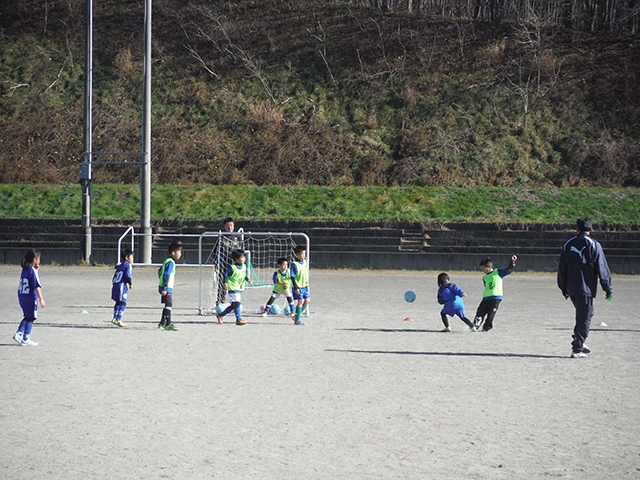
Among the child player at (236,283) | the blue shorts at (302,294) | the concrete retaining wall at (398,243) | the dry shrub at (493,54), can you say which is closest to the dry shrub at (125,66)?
the concrete retaining wall at (398,243)

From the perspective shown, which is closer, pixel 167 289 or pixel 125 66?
pixel 167 289

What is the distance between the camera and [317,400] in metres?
8.45

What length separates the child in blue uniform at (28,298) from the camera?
38.9 ft

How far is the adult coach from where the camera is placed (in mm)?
11344

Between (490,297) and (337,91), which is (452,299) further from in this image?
(337,91)

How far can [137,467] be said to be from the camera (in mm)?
6094

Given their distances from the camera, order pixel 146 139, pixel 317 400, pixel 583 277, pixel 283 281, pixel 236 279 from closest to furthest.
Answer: pixel 317 400 → pixel 583 277 → pixel 236 279 → pixel 283 281 → pixel 146 139

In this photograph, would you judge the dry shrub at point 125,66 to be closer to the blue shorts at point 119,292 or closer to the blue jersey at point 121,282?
the blue jersey at point 121,282

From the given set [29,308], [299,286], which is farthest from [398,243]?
[29,308]

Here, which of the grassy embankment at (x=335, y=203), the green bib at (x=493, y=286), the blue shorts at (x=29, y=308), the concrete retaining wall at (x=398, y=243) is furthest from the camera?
the grassy embankment at (x=335, y=203)

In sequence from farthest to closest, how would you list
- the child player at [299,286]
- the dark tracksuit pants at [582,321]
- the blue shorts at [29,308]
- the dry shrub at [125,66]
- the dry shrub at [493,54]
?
the dry shrub at [125,66], the dry shrub at [493,54], the child player at [299,286], the blue shorts at [29,308], the dark tracksuit pants at [582,321]

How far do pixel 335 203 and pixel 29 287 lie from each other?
2284 cm

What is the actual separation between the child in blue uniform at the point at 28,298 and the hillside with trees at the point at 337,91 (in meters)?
27.9

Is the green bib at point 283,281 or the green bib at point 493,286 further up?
the green bib at point 493,286
